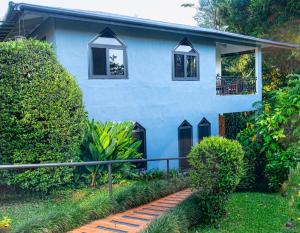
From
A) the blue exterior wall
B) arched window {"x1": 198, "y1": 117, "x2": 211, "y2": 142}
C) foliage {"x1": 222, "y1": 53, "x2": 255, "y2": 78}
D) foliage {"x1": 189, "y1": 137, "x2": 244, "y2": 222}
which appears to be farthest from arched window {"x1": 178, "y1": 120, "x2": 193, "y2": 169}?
foliage {"x1": 222, "y1": 53, "x2": 255, "y2": 78}

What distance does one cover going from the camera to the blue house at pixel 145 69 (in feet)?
35.9

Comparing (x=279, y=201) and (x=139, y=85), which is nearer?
(x=279, y=201)

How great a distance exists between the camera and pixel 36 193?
7523mm

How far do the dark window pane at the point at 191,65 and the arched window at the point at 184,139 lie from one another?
2049 mm

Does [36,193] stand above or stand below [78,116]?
below

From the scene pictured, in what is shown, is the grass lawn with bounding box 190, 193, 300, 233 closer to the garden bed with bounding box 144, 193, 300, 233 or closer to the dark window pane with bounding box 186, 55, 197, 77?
the garden bed with bounding box 144, 193, 300, 233

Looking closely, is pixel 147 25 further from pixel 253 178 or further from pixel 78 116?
pixel 253 178

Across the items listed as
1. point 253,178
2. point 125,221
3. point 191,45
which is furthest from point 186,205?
point 191,45

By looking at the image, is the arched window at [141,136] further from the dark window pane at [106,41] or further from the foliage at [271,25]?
the foliage at [271,25]

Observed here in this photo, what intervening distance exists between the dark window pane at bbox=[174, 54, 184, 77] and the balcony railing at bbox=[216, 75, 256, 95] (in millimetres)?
2952

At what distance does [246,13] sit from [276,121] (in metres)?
16.5

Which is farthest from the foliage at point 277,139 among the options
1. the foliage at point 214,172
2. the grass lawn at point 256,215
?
the foliage at point 214,172

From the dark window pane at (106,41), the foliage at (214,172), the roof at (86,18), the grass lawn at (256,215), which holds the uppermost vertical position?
the roof at (86,18)

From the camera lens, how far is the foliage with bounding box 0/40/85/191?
26.1 feet
